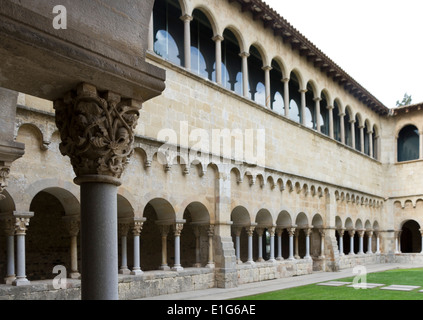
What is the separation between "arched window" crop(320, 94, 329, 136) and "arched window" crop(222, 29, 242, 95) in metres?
6.64

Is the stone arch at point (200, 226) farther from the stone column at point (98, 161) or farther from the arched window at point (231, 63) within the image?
the stone column at point (98, 161)

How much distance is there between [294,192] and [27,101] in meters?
11.2

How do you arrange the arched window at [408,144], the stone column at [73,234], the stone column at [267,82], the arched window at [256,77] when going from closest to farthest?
the stone column at [73,234] → the stone column at [267,82] → the arched window at [256,77] → the arched window at [408,144]

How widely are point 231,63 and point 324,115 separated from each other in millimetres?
7538

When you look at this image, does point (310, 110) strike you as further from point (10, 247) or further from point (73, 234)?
point (10, 247)

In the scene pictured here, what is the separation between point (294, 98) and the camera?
1914 cm

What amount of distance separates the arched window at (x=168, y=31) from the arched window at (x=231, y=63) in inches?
89.5

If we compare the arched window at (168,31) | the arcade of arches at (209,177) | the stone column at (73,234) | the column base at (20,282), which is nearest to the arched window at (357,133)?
the arcade of arches at (209,177)

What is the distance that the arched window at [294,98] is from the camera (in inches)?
738

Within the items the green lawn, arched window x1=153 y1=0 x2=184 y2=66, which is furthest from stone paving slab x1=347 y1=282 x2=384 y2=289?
arched window x1=153 y1=0 x2=184 y2=66

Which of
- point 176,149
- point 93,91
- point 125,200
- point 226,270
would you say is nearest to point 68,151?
point 93,91

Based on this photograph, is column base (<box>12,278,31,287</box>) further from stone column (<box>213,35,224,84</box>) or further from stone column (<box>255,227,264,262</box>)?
stone column (<box>255,227,264,262</box>)

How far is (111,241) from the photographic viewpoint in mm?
3354
